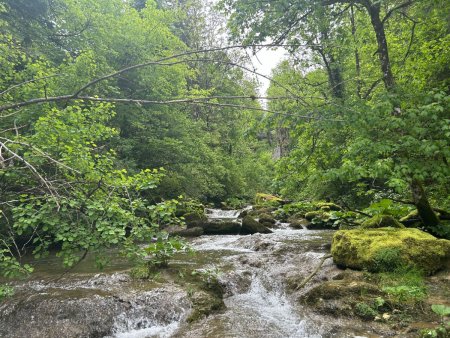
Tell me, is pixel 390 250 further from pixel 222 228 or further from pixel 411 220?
pixel 222 228

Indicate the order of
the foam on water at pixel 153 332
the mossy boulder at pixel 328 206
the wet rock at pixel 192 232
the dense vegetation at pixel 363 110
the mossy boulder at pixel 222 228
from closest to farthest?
the dense vegetation at pixel 363 110
the foam on water at pixel 153 332
the wet rock at pixel 192 232
the mossy boulder at pixel 222 228
the mossy boulder at pixel 328 206

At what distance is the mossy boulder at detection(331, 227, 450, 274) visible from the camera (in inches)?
233

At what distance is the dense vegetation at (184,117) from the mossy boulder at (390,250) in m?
1.21

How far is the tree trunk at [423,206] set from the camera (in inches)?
278

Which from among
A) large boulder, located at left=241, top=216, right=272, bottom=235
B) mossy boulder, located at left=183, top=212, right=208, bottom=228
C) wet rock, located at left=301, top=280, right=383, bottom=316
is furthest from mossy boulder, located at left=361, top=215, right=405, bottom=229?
mossy boulder, located at left=183, top=212, right=208, bottom=228

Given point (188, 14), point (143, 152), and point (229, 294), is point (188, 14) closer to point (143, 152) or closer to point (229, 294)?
point (143, 152)

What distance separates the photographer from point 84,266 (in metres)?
8.42

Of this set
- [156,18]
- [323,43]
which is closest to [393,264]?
[323,43]

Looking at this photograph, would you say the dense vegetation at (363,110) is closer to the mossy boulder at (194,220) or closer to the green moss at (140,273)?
the green moss at (140,273)

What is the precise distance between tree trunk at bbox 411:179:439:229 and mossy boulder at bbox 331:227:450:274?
883 mm

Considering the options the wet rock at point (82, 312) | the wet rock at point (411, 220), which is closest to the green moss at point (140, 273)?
the wet rock at point (82, 312)

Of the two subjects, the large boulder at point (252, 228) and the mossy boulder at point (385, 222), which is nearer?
the mossy boulder at point (385, 222)

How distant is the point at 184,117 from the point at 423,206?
1476 cm

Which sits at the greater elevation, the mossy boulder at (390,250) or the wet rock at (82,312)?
the mossy boulder at (390,250)
